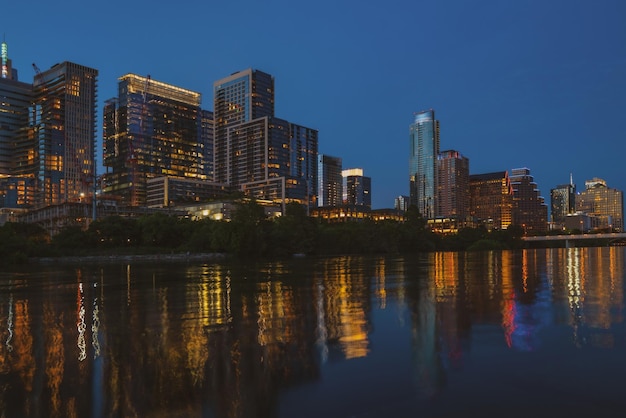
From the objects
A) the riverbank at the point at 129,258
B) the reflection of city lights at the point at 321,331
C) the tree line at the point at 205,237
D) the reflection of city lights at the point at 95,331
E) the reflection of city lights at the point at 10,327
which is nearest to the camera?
the reflection of city lights at the point at 321,331

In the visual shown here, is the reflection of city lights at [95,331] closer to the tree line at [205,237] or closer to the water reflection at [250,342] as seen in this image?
the water reflection at [250,342]

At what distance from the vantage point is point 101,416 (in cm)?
939

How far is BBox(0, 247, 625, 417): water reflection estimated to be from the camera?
1052cm

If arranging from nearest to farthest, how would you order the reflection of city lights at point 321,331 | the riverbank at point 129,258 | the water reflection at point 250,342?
the water reflection at point 250,342 → the reflection of city lights at point 321,331 → the riverbank at point 129,258

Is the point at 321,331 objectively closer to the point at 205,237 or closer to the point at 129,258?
the point at 129,258

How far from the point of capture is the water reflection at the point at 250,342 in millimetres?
10516

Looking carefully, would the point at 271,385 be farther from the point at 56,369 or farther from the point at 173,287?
the point at 173,287

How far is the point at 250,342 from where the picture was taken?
1546cm

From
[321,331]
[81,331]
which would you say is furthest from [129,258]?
[321,331]

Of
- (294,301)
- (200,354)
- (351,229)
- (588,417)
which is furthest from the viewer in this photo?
(351,229)

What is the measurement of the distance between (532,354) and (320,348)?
20.4ft

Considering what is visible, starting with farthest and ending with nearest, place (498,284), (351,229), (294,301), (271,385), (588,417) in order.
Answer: (351,229) < (498,284) < (294,301) < (271,385) < (588,417)

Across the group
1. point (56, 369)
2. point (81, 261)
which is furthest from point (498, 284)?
point (81, 261)

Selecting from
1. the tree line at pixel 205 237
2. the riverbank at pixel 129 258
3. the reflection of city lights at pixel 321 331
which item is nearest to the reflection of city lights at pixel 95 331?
the reflection of city lights at pixel 321 331
